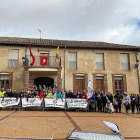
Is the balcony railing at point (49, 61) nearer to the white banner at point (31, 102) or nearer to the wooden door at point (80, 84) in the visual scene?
the wooden door at point (80, 84)

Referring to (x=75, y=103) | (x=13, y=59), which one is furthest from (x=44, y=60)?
(x=75, y=103)

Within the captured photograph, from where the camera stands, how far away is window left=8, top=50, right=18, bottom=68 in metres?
16.2

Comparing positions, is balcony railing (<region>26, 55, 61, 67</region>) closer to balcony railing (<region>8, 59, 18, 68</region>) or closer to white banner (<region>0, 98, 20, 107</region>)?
balcony railing (<region>8, 59, 18, 68</region>)

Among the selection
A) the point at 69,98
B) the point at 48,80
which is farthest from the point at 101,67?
the point at 69,98

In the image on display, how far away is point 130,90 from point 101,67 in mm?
4223

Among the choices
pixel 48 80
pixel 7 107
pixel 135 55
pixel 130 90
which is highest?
pixel 135 55

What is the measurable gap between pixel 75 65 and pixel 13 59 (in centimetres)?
682

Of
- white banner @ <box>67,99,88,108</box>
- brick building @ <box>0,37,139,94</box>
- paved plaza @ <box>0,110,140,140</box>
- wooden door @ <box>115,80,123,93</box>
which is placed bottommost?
paved plaza @ <box>0,110,140,140</box>

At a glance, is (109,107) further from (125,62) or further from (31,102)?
(125,62)

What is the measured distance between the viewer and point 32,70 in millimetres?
14523

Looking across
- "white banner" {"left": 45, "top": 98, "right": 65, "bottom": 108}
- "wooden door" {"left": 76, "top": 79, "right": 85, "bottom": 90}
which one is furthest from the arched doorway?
"white banner" {"left": 45, "top": 98, "right": 65, "bottom": 108}

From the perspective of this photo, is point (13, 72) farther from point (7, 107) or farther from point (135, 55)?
point (135, 55)

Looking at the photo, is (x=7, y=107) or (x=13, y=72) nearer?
(x=7, y=107)

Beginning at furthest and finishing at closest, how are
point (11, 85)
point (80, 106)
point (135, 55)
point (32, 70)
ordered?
point (135, 55) < point (11, 85) < point (32, 70) < point (80, 106)
